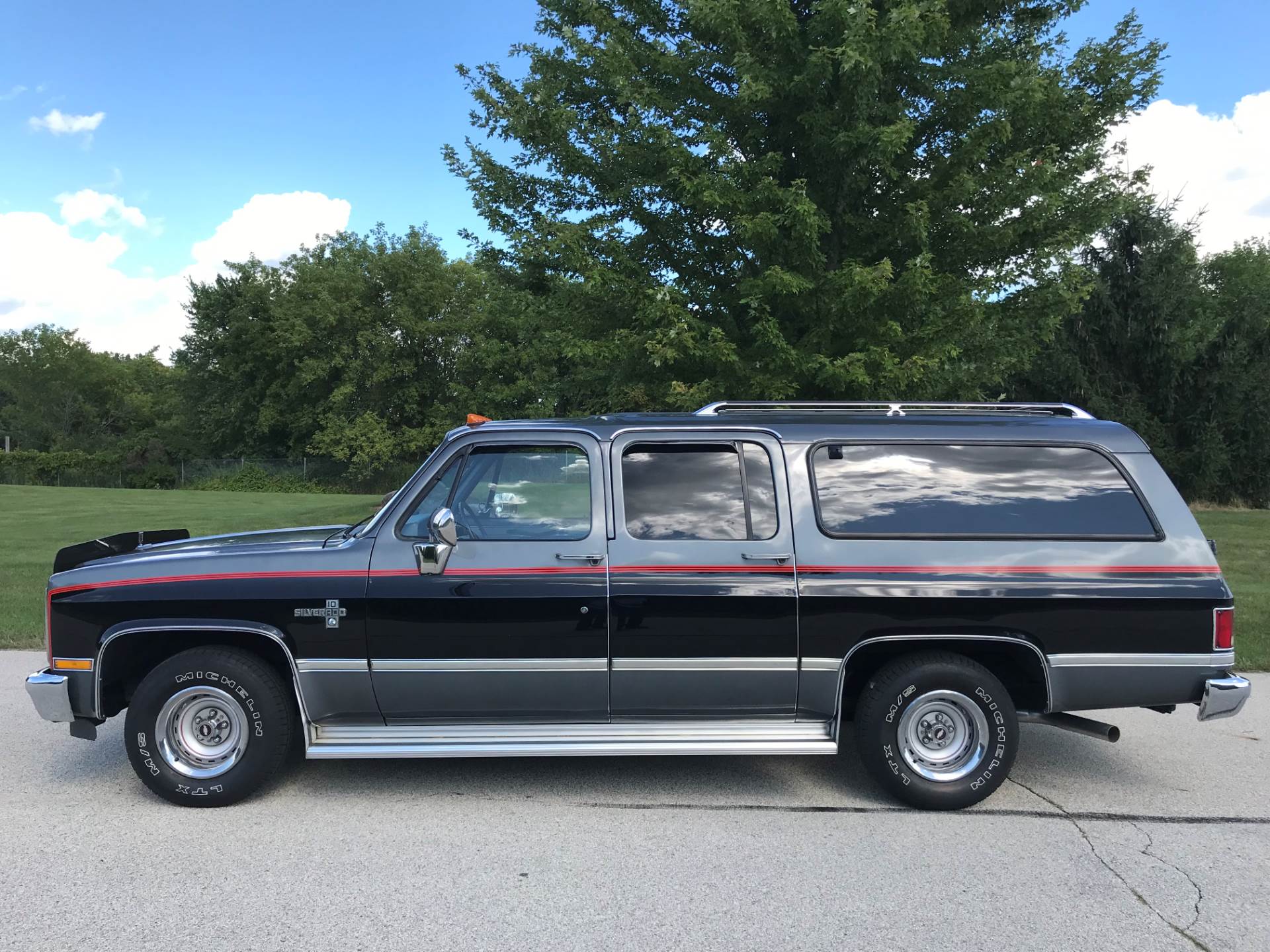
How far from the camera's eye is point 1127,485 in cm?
455

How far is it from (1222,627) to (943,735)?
1449 mm

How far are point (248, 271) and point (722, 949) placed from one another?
44.5 meters

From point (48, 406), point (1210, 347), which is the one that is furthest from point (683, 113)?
point (48, 406)

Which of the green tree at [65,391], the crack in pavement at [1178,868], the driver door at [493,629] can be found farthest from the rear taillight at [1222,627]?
the green tree at [65,391]

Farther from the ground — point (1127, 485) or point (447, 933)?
point (1127, 485)

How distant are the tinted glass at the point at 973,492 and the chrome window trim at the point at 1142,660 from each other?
1.98ft

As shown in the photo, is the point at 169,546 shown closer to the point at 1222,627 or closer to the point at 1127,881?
the point at 1127,881

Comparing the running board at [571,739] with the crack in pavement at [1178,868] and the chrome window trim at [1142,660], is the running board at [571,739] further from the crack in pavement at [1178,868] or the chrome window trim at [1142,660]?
the crack in pavement at [1178,868]

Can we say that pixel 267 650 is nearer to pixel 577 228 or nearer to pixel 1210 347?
pixel 577 228

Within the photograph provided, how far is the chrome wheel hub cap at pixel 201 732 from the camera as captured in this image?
438 cm

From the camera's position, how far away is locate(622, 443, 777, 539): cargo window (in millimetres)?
4488

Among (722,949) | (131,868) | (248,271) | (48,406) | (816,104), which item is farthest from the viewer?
(48,406)

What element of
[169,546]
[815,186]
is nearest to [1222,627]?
[169,546]

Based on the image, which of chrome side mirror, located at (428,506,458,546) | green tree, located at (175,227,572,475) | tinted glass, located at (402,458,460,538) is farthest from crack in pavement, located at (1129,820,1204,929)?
green tree, located at (175,227,572,475)
